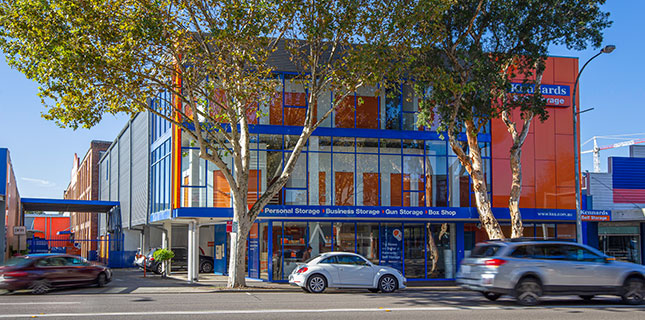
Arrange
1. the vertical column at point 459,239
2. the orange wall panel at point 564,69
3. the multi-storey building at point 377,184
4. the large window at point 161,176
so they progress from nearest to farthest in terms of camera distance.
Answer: the multi-storey building at point 377,184 < the vertical column at point 459,239 < the large window at point 161,176 < the orange wall panel at point 564,69

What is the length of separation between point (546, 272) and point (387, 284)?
618 centimetres

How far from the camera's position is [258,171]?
26.3 meters

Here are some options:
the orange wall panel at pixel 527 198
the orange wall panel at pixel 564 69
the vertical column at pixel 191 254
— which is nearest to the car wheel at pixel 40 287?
the vertical column at pixel 191 254

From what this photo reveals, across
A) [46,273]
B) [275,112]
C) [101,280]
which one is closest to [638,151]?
[275,112]

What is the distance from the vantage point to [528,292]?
15.3m

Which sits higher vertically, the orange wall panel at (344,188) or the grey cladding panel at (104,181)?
the grey cladding panel at (104,181)

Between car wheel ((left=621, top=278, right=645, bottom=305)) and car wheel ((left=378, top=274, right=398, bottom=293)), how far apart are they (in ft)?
22.8

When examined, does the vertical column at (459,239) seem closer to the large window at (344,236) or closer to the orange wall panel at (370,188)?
the orange wall panel at (370,188)

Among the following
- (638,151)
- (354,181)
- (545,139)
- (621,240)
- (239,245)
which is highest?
(638,151)

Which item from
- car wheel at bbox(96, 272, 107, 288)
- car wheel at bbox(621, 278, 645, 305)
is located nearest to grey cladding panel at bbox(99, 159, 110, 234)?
car wheel at bbox(96, 272, 107, 288)

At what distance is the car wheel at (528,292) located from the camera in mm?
15273

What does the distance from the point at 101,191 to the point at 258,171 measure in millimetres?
36405

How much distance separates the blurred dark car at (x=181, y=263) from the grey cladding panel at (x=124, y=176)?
16.8ft

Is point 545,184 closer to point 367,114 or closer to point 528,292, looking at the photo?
point 367,114
